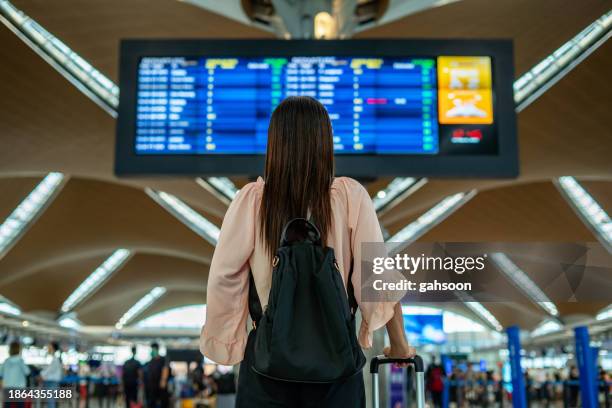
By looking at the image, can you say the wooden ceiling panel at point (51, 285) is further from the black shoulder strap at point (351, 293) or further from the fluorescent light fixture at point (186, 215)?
the black shoulder strap at point (351, 293)

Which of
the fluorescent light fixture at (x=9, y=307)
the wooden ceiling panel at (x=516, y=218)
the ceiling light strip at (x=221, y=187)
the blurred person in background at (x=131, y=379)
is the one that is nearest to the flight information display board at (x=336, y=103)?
the blurred person in background at (x=131, y=379)

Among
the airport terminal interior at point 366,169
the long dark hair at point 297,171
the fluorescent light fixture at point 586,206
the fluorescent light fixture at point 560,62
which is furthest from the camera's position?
the fluorescent light fixture at point 586,206

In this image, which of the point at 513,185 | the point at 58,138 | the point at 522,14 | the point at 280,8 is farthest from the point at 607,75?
the point at 58,138

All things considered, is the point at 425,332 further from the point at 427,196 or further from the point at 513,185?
the point at 513,185

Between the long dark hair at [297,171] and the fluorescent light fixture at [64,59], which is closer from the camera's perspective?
the long dark hair at [297,171]

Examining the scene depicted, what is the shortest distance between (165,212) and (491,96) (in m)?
28.2

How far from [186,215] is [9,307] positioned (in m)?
18.0

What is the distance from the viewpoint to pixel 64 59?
1948 centimetres

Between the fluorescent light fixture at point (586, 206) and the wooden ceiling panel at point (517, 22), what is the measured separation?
1126 cm

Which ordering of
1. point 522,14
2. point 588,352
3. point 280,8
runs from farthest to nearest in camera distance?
point 522,14, point 588,352, point 280,8

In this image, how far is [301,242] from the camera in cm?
226

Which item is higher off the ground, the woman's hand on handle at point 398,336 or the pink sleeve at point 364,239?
the pink sleeve at point 364,239

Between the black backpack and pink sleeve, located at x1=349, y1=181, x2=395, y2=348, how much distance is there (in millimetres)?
222

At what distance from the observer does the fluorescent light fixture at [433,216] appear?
31067mm
